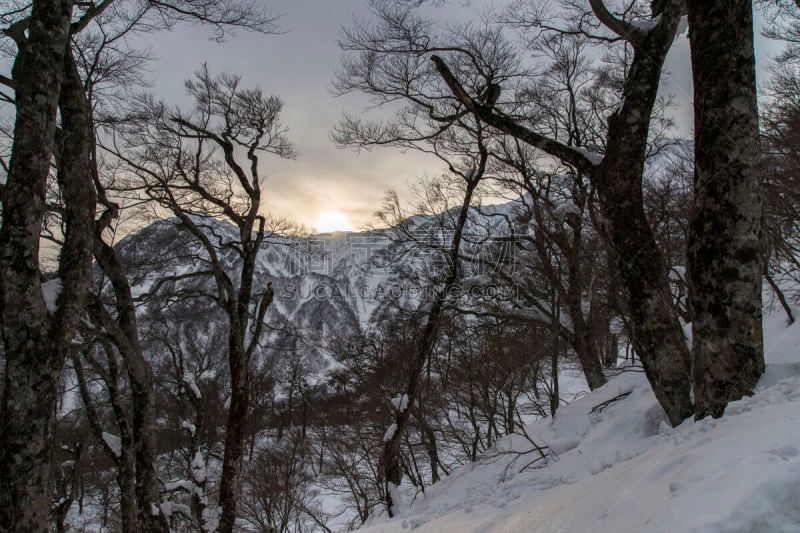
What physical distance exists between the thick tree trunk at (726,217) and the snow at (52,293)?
4664 millimetres

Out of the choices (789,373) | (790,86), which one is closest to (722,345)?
(789,373)

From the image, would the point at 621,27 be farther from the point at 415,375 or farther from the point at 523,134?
the point at 415,375

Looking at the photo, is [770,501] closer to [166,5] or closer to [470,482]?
[470,482]

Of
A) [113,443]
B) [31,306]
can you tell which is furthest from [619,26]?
[113,443]

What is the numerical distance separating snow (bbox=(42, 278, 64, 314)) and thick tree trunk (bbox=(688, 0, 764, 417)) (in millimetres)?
4664

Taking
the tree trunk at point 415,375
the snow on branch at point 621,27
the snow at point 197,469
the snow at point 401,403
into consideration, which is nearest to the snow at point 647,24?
the snow on branch at point 621,27

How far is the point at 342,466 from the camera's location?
16859 millimetres

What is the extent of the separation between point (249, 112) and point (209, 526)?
7.29 metres

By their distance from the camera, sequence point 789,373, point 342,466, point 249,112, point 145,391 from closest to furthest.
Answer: point 789,373, point 145,391, point 249,112, point 342,466

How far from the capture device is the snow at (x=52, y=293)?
309cm

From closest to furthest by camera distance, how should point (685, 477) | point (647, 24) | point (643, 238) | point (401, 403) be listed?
point (685, 477) < point (643, 238) < point (647, 24) < point (401, 403)

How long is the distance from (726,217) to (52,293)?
4865mm

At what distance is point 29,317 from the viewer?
2.83 metres

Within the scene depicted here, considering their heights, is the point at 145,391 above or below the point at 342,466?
above
